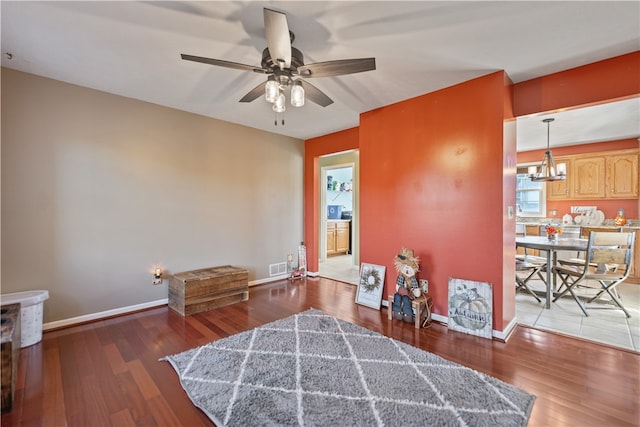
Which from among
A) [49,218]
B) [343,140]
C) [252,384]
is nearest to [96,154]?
[49,218]

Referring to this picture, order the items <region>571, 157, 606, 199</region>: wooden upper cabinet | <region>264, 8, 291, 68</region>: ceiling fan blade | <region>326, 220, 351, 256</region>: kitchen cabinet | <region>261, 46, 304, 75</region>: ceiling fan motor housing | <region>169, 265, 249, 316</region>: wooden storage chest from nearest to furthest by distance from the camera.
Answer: <region>264, 8, 291, 68</region>: ceiling fan blade, <region>261, 46, 304, 75</region>: ceiling fan motor housing, <region>169, 265, 249, 316</region>: wooden storage chest, <region>571, 157, 606, 199</region>: wooden upper cabinet, <region>326, 220, 351, 256</region>: kitchen cabinet

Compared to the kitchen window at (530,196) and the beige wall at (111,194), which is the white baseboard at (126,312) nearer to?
the beige wall at (111,194)

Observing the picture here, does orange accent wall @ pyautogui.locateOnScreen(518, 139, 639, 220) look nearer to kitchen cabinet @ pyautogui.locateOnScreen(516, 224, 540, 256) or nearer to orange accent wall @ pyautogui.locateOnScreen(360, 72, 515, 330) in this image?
kitchen cabinet @ pyautogui.locateOnScreen(516, 224, 540, 256)

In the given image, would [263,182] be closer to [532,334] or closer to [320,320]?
[320,320]

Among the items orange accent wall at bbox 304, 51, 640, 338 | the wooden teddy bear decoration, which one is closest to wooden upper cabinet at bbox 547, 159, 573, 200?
orange accent wall at bbox 304, 51, 640, 338

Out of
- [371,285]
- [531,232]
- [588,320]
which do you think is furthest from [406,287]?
[531,232]

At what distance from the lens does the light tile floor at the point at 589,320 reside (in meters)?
2.55

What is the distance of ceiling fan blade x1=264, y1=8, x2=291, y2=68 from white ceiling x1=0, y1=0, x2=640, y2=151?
300 millimetres

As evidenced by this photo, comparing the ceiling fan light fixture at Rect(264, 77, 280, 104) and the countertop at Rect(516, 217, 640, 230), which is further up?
the ceiling fan light fixture at Rect(264, 77, 280, 104)

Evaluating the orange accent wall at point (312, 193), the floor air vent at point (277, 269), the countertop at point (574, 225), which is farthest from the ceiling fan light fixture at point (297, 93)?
the countertop at point (574, 225)

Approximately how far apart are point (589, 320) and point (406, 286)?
6.41 ft

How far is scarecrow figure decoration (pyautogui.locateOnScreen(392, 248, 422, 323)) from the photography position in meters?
2.93

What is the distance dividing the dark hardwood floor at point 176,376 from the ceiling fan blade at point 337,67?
2.26 m

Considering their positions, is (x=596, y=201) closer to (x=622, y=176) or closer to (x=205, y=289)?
(x=622, y=176)
